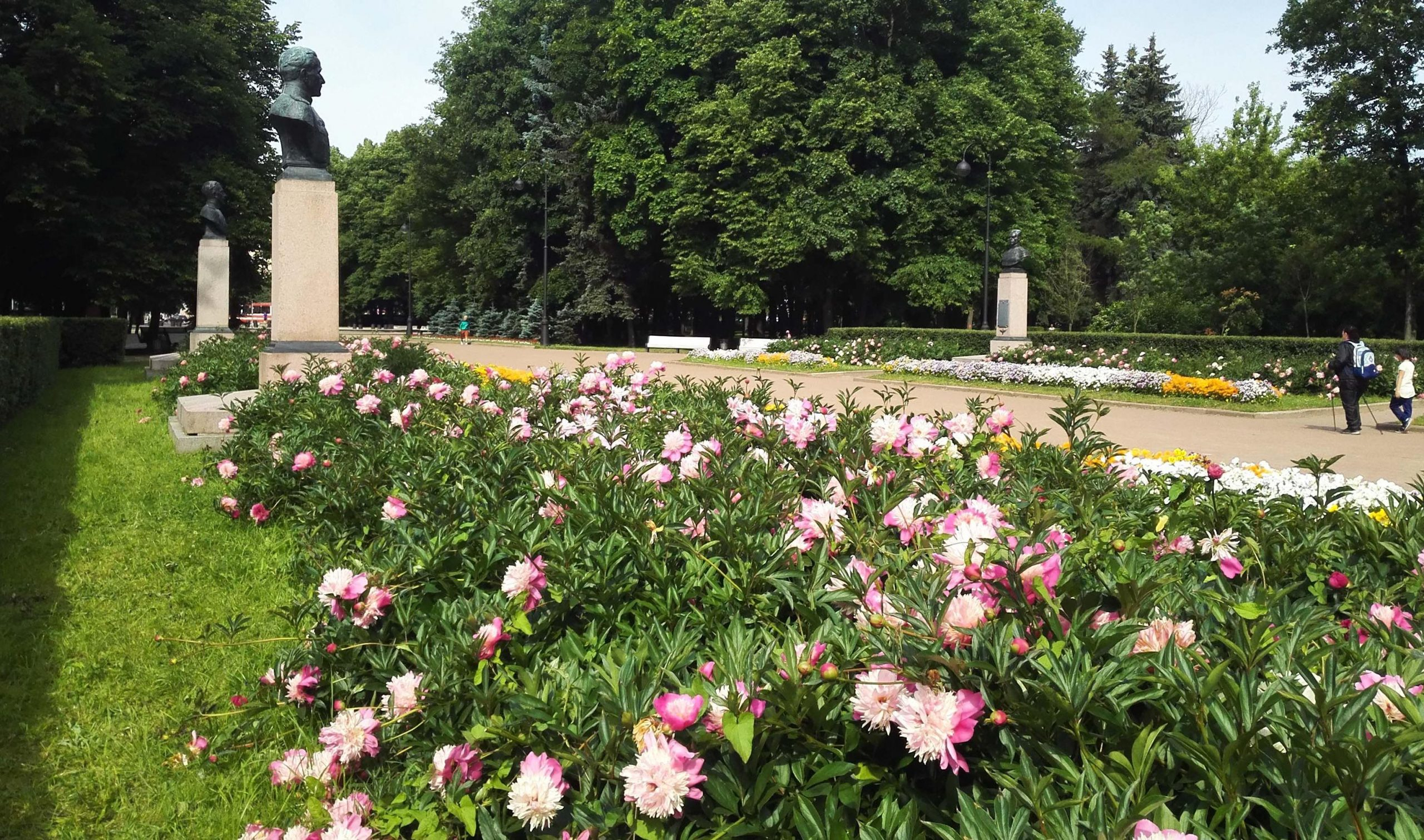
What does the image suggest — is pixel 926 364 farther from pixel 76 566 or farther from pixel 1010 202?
pixel 76 566

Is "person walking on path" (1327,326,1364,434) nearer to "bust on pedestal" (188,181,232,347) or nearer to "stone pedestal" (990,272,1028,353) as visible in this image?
"stone pedestal" (990,272,1028,353)

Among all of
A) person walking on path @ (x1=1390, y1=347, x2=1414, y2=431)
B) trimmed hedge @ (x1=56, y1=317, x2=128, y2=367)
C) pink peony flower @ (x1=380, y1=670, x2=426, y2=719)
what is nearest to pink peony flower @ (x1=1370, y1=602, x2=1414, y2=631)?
pink peony flower @ (x1=380, y1=670, x2=426, y2=719)

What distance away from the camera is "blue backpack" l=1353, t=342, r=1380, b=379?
12648mm

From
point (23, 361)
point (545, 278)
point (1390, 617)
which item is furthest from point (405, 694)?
point (545, 278)

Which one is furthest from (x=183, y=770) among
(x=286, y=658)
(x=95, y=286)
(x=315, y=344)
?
(x=95, y=286)

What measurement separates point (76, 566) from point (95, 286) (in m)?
23.8

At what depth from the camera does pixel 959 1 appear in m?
30.8

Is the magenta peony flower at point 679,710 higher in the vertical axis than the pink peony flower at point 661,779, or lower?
higher

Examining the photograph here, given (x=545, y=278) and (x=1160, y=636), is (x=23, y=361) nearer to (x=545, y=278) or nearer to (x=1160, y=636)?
(x=1160, y=636)

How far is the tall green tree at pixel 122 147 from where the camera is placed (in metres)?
22.3

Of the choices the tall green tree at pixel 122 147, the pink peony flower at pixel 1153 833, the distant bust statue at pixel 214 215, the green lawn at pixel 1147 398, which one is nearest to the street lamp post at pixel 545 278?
the tall green tree at pixel 122 147

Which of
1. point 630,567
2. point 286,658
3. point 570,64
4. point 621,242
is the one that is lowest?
point 286,658

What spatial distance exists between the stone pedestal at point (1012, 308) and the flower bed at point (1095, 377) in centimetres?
174

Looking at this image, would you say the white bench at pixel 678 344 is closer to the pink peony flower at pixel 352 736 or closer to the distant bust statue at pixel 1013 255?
the distant bust statue at pixel 1013 255
